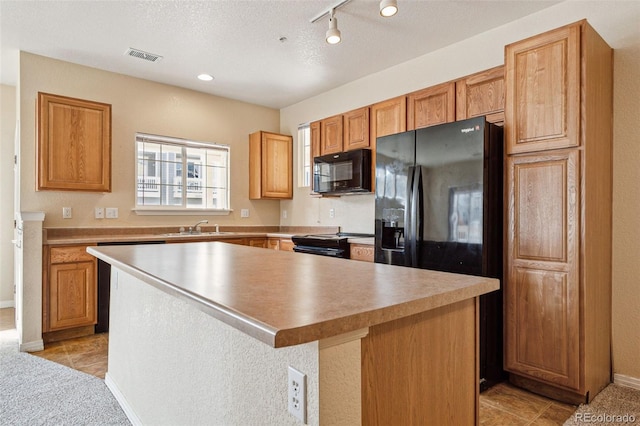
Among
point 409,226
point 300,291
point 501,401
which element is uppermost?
point 409,226

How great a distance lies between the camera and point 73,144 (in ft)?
11.8

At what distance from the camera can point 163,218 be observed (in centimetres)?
435

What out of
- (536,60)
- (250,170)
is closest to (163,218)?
(250,170)

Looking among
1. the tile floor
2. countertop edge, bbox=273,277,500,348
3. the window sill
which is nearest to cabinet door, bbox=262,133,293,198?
the window sill

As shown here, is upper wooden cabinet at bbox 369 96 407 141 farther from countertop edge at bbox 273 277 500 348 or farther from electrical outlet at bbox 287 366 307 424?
electrical outlet at bbox 287 366 307 424

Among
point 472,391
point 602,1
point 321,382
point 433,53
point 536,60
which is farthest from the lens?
point 433,53

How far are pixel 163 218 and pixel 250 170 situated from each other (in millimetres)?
1318

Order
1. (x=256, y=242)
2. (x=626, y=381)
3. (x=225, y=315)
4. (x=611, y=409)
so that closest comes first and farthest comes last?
(x=225, y=315) < (x=611, y=409) < (x=626, y=381) < (x=256, y=242)

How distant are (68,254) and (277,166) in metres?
2.59

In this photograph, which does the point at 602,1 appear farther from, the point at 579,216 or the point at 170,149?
the point at 170,149

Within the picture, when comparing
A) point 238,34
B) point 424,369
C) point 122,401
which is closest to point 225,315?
point 424,369

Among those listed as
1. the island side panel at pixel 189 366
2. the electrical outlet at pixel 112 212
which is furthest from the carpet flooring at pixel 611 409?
the electrical outlet at pixel 112 212

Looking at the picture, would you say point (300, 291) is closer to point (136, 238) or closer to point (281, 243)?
point (136, 238)

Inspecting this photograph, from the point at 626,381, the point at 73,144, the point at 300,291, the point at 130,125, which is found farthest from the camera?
the point at 130,125
